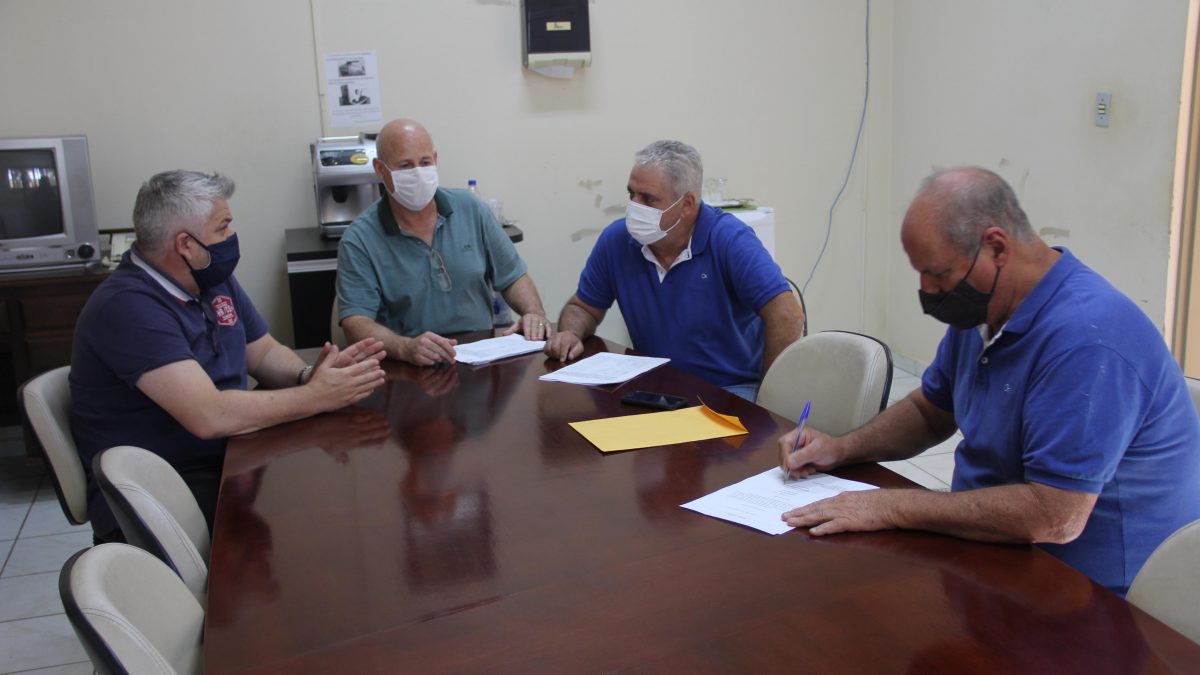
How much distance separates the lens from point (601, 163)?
4664 mm

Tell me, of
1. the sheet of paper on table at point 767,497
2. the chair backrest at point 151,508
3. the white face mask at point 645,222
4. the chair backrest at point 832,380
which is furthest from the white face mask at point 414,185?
the sheet of paper on table at point 767,497

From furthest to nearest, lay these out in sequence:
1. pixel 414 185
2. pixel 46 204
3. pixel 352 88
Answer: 1. pixel 352 88
2. pixel 46 204
3. pixel 414 185

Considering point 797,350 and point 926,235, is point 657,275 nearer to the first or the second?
point 797,350

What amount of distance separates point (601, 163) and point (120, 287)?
2.87 meters

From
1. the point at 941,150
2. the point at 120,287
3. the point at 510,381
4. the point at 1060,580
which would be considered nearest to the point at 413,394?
the point at 510,381

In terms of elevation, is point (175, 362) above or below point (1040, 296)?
below

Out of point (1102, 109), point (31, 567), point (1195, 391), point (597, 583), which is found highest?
point (1102, 109)

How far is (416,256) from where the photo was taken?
10.3 ft

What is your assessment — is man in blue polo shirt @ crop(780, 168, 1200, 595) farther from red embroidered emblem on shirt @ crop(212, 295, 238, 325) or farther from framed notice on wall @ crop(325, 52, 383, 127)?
framed notice on wall @ crop(325, 52, 383, 127)

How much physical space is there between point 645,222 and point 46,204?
2.64m

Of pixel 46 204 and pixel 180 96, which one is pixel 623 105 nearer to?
pixel 180 96

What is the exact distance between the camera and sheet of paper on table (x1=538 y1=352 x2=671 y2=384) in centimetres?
238

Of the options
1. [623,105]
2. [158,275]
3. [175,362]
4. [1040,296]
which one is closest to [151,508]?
[175,362]

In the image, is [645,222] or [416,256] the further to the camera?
[416,256]
